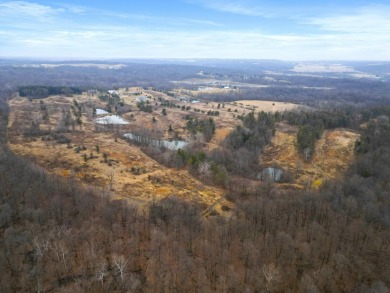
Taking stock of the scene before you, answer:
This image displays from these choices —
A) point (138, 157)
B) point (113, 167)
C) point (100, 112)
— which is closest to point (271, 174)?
point (138, 157)

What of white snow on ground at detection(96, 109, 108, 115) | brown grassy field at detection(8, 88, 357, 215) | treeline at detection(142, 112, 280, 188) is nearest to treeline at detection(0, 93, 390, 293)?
brown grassy field at detection(8, 88, 357, 215)

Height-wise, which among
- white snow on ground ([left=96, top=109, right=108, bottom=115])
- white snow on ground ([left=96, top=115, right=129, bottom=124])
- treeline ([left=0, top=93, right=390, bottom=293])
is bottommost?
treeline ([left=0, top=93, right=390, bottom=293])

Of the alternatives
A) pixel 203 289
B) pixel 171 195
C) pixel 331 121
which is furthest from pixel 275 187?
pixel 331 121

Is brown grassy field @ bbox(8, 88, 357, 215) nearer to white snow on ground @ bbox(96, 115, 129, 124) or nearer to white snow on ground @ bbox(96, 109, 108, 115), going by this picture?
white snow on ground @ bbox(96, 115, 129, 124)

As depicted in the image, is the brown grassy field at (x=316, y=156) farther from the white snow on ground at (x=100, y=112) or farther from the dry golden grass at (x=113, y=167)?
the white snow on ground at (x=100, y=112)

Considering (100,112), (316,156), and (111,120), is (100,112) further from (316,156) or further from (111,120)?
(316,156)

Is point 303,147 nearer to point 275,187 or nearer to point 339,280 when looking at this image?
point 275,187

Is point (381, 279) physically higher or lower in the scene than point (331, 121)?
lower
